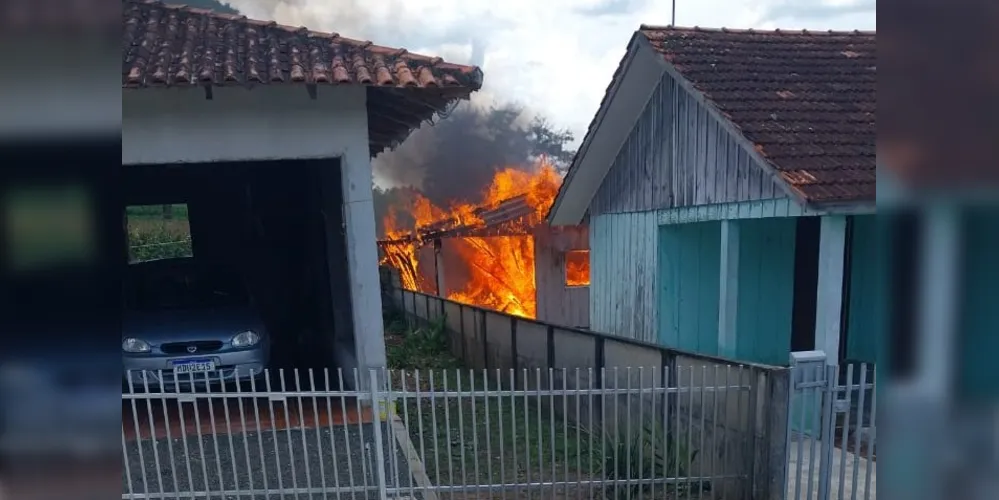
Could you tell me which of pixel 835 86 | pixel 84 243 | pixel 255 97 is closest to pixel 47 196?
pixel 84 243

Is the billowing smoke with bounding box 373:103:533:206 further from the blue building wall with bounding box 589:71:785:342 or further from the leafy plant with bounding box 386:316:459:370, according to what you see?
the blue building wall with bounding box 589:71:785:342

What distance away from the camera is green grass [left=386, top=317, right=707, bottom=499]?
480cm

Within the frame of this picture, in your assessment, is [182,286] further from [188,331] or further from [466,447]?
[466,447]

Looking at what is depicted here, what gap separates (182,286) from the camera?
8172 mm

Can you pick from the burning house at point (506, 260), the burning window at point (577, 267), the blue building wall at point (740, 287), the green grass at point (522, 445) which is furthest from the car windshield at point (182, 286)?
the burning window at point (577, 267)

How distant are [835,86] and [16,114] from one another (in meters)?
9.23

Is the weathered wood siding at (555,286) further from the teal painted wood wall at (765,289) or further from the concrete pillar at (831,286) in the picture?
the concrete pillar at (831,286)

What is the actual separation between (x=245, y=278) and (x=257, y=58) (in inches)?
224

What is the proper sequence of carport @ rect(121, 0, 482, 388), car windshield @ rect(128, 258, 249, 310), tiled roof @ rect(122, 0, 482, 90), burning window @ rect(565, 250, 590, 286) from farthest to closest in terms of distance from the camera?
1. burning window @ rect(565, 250, 590, 286)
2. car windshield @ rect(128, 258, 249, 310)
3. carport @ rect(121, 0, 482, 388)
4. tiled roof @ rect(122, 0, 482, 90)

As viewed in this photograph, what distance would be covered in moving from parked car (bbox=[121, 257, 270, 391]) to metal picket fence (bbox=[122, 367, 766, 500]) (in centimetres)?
21

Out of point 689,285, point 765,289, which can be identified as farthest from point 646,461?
point 765,289

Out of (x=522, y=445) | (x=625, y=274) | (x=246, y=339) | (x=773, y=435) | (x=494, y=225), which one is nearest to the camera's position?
(x=773, y=435)

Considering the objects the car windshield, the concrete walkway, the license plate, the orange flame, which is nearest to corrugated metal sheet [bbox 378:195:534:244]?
the orange flame

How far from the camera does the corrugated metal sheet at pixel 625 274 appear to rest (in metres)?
9.26
